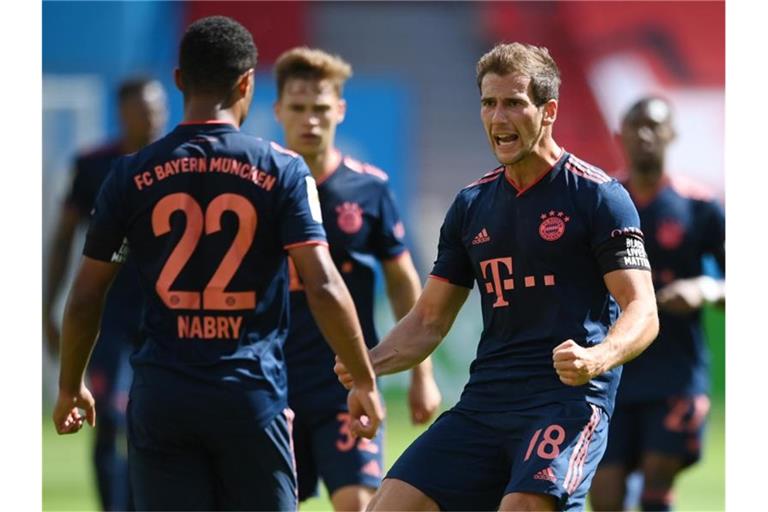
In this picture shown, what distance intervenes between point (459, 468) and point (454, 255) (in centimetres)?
90

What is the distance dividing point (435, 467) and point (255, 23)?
11.6 meters

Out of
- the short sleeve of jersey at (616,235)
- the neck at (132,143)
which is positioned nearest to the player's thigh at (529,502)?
the short sleeve of jersey at (616,235)

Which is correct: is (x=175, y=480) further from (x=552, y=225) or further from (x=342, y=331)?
(x=552, y=225)

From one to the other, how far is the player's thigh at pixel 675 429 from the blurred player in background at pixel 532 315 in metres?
3.03

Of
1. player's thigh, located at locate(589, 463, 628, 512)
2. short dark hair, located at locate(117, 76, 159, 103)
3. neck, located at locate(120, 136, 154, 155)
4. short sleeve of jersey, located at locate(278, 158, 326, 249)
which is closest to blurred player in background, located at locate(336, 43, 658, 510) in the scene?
short sleeve of jersey, located at locate(278, 158, 326, 249)

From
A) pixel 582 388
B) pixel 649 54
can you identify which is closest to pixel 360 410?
pixel 582 388

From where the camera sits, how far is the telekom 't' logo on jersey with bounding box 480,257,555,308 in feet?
16.1

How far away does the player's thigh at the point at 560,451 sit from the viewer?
177 inches

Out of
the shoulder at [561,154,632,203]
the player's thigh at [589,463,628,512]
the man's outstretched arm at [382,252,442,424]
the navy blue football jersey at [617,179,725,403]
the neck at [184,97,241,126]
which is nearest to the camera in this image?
the shoulder at [561,154,632,203]

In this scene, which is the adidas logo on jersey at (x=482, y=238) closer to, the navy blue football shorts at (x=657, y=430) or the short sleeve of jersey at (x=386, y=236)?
the short sleeve of jersey at (x=386, y=236)

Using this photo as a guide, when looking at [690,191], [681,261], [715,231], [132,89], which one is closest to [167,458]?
[681,261]

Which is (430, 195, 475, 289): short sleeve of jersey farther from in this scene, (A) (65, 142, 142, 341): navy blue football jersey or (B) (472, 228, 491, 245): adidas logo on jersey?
(A) (65, 142, 142, 341): navy blue football jersey

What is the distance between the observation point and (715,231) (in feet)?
26.1

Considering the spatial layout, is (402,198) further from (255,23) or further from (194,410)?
(194,410)
